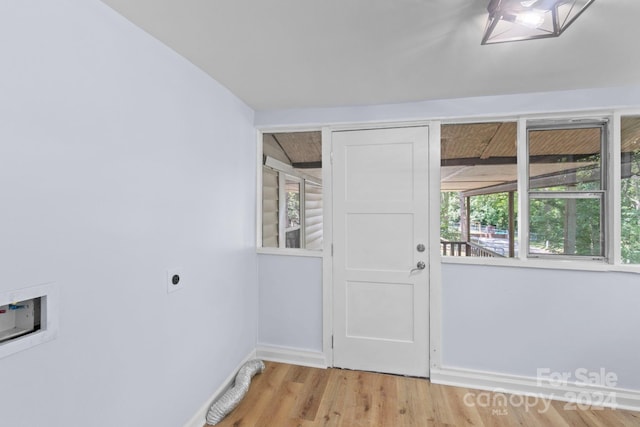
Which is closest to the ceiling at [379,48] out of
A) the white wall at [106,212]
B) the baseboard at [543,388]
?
the white wall at [106,212]

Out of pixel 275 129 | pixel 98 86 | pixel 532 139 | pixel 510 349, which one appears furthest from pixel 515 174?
pixel 98 86

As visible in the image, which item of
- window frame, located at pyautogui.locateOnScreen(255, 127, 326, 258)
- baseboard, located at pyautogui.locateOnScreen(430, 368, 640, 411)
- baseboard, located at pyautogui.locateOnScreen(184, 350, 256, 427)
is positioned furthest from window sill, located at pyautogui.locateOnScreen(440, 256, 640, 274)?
baseboard, located at pyautogui.locateOnScreen(184, 350, 256, 427)

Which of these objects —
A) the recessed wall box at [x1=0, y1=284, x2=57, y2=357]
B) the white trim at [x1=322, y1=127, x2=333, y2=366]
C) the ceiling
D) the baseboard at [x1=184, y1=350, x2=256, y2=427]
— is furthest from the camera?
the white trim at [x1=322, y1=127, x2=333, y2=366]

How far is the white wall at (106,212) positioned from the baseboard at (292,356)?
0.67 m

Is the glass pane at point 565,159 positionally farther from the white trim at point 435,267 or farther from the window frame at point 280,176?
the window frame at point 280,176

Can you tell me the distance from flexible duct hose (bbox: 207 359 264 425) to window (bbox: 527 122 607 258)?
238 cm

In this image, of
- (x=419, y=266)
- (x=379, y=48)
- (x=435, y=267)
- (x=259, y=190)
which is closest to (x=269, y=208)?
(x=259, y=190)

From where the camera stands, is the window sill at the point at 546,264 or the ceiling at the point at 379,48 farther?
the window sill at the point at 546,264

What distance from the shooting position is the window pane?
2.37 metres

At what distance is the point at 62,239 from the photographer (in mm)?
1104

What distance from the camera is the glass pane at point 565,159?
2.19 metres

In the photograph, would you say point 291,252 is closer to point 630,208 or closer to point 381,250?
point 381,250

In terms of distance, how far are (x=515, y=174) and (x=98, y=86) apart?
268cm

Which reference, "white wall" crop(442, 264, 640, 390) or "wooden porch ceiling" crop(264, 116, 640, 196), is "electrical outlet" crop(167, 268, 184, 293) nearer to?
"wooden porch ceiling" crop(264, 116, 640, 196)
